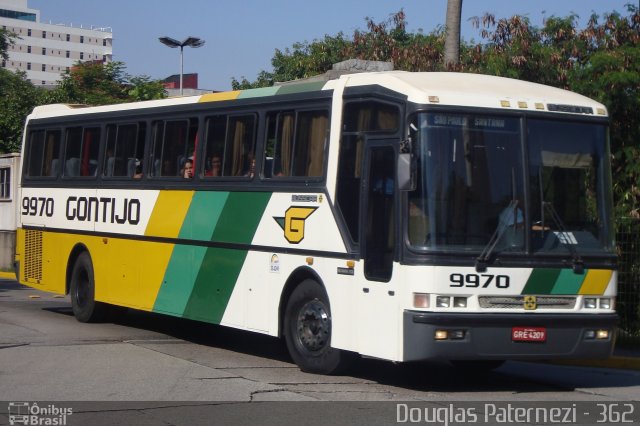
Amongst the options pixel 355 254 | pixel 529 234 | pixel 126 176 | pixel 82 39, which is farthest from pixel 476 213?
pixel 82 39

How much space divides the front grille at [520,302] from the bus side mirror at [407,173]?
4.45 ft

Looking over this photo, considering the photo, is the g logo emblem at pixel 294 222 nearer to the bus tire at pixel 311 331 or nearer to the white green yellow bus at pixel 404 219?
the white green yellow bus at pixel 404 219

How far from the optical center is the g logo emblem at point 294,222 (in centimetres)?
1251

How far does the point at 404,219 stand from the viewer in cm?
1088

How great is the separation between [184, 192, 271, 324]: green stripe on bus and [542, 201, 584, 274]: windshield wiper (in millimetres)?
3635

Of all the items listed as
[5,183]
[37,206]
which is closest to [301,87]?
[37,206]

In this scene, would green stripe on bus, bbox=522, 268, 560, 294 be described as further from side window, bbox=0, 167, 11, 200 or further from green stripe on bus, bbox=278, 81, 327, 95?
side window, bbox=0, 167, 11, 200

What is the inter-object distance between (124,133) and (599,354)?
852 cm

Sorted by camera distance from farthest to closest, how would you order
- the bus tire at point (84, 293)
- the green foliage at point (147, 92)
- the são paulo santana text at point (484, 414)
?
the green foliage at point (147, 92) < the bus tire at point (84, 293) < the são paulo santana text at point (484, 414)

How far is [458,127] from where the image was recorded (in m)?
11.0

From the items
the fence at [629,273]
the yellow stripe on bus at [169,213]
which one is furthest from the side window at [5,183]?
the fence at [629,273]

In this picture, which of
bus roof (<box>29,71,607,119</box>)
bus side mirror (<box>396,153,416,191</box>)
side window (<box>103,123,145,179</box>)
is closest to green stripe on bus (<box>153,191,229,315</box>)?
side window (<box>103,123,145,179</box>)

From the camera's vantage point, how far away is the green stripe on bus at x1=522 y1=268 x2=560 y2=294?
434 inches

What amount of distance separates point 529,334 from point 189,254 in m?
5.57
